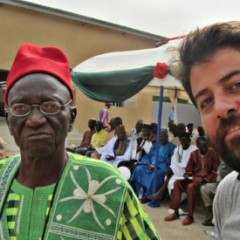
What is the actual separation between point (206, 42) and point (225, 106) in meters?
0.28

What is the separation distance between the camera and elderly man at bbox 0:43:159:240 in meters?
1.20

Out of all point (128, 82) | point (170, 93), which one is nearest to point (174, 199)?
point (128, 82)

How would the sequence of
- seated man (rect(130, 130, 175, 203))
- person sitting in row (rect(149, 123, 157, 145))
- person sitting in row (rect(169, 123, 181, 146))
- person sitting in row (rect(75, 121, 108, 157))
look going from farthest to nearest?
person sitting in row (rect(75, 121, 108, 157))
person sitting in row (rect(169, 123, 181, 146))
person sitting in row (rect(149, 123, 157, 145))
seated man (rect(130, 130, 175, 203))

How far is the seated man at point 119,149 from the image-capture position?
252 inches

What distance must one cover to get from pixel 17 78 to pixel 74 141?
11.1 m

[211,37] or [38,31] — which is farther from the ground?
[38,31]

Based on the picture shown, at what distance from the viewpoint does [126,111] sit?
1393 centimetres

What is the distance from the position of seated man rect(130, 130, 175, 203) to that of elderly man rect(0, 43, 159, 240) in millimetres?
4505

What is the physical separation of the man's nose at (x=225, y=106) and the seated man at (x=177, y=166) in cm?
453

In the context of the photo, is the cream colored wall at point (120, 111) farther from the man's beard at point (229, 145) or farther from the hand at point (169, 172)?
the man's beard at point (229, 145)

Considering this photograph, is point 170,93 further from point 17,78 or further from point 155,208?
point 17,78

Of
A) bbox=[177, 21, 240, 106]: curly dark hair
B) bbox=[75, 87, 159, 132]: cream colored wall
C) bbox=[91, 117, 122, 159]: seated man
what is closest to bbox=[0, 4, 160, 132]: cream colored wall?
bbox=[75, 87, 159, 132]: cream colored wall

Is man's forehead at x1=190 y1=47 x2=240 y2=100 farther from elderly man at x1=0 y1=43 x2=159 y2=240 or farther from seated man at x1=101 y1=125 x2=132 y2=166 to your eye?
seated man at x1=101 y1=125 x2=132 y2=166

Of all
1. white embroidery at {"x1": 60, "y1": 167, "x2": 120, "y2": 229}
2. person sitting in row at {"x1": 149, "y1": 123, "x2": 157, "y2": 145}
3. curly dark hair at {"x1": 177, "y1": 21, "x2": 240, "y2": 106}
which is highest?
curly dark hair at {"x1": 177, "y1": 21, "x2": 240, "y2": 106}
